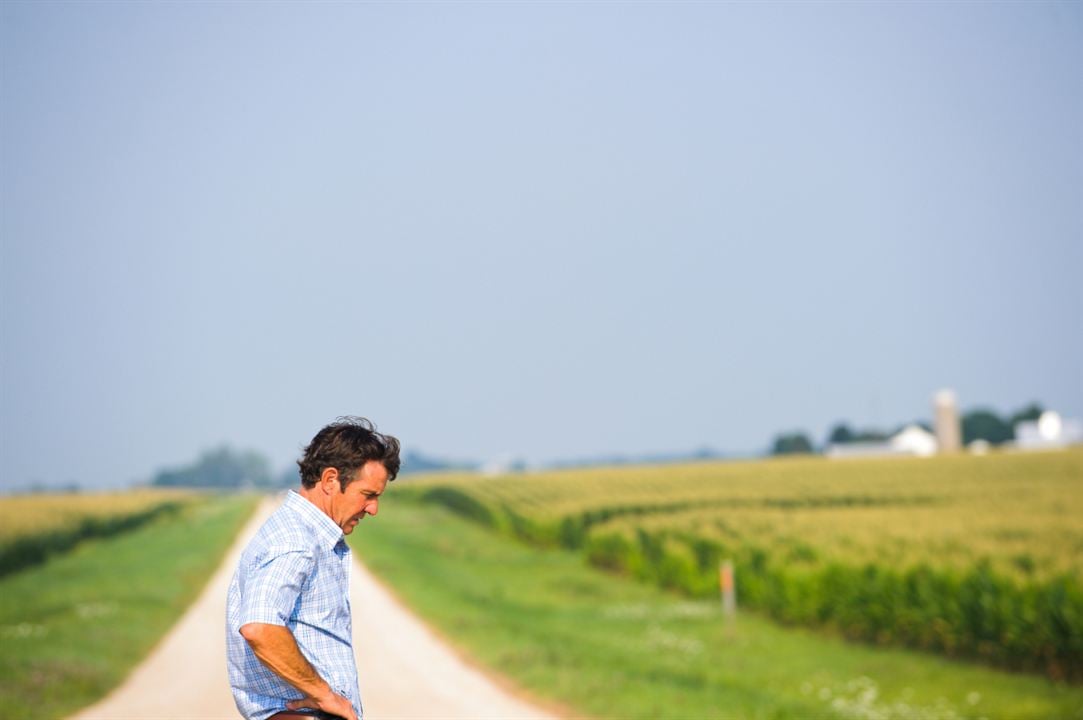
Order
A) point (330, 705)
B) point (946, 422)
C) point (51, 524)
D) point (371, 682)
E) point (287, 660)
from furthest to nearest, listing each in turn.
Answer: point (946, 422), point (51, 524), point (371, 682), point (330, 705), point (287, 660)

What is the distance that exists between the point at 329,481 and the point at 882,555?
1716cm

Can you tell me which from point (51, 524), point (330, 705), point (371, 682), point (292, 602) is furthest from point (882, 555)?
point (51, 524)

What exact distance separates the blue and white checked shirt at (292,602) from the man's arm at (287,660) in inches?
1.2

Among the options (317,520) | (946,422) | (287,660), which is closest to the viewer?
(287,660)

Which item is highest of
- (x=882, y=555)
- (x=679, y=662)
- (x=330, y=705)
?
(x=330, y=705)

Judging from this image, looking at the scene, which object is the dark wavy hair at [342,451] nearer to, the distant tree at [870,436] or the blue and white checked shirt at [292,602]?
the blue and white checked shirt at [292,602]

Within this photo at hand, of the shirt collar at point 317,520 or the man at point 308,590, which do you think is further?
the shirt collar at point 317,520

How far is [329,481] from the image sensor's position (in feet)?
12.7

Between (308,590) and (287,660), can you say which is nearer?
(287,660)

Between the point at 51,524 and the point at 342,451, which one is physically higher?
the point at 342,451

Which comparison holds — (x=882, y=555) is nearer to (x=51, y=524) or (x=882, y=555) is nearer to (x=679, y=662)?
(x=679, y=662)

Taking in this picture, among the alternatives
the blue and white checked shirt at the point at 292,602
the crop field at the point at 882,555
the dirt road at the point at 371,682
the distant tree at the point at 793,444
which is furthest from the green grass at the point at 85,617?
the distant tree at the point at 793,444

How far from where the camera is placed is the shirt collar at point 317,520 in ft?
12.5

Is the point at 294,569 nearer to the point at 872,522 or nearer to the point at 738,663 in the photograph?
the point at 738,663
